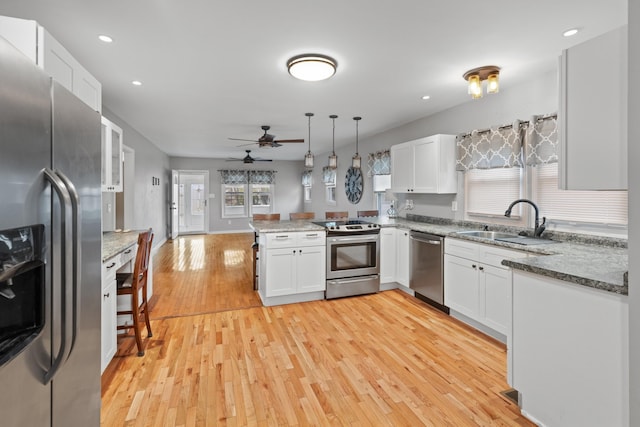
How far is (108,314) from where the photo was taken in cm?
219

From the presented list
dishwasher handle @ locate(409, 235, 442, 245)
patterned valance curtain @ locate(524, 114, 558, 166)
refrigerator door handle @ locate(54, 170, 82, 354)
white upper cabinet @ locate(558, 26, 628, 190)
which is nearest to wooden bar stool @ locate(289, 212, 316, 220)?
dishwasher handle @ locate(409, 235, 442, 245)

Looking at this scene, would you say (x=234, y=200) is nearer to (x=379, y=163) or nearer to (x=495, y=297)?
(x=379, y=163)

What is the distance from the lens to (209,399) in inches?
77.5

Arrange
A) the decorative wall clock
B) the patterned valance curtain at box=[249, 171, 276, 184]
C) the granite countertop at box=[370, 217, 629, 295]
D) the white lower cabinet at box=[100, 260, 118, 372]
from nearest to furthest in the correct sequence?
the granite countertop at box=[370, 217, 629, 295], the white lower cabinet at box=[100, 260, 118, 372], the decorative wall clock, the patterned valance curtain at box=[249, 171, 276, 184]

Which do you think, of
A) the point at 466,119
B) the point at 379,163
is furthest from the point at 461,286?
the point at 379,163

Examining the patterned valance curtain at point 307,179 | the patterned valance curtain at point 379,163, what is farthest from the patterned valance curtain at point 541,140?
the patterned valance curtain at point 307,179

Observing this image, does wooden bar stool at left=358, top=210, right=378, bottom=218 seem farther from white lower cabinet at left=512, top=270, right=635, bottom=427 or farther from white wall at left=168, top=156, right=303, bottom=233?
white wall at left=168, top=156, right=303, bottom=233

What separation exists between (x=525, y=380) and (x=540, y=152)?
6.81 feet

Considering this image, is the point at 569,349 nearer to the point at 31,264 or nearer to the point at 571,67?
the point at 571,67

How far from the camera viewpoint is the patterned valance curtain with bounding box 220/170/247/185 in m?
9.69

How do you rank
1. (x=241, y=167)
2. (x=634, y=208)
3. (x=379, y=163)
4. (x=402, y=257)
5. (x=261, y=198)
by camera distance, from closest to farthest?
(x=634, y=208)
(x=402, y=257)
(x=379, y=163)
(x=241, y=167)
(x=261, y=198)

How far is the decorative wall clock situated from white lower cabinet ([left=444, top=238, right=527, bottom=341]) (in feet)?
10.8

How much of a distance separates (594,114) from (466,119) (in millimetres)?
2548

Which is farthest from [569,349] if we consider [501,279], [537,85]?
[537,85]
